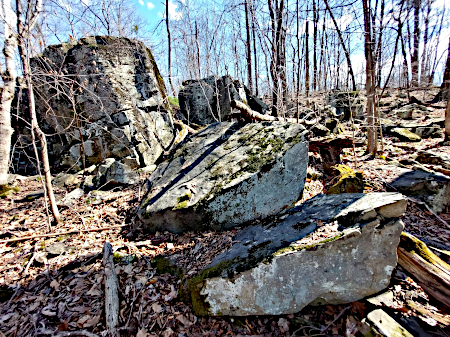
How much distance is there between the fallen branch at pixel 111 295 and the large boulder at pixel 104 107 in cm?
432

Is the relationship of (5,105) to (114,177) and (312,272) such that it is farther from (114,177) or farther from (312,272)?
(312,272)

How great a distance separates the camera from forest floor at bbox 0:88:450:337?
1.89 metres

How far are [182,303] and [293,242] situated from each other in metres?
1.25

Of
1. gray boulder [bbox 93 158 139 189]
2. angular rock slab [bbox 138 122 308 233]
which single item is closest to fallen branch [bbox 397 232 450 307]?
angular rock slab [bbox 138 122 308 233]

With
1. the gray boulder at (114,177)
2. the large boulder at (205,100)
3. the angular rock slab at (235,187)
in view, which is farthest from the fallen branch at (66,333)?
the large boulder at (205,100)

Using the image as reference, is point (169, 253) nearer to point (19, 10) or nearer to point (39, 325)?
point (39, 325)

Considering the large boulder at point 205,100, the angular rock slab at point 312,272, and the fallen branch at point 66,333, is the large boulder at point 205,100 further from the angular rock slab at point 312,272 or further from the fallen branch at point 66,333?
the fallen branch at point 66,333

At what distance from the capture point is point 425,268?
1.86m

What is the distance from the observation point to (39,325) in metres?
1.99

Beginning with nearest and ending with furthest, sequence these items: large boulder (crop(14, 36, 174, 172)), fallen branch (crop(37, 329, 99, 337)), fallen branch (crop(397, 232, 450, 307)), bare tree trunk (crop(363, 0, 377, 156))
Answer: fallen branch (crop(397, 232, 450, 307)) < fallen branch (crop(37, 329, 99, 337)) < bare tree trunk (crop(363, 0, 377, 156)) < large boulder (crop(14, 36, 174, 172))

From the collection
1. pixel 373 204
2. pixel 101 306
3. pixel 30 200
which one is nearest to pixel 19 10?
pixel 30 200

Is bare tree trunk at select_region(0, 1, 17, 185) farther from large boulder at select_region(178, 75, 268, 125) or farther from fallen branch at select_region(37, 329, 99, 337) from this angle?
large boulder at select_region(178, 75, 268, 125)

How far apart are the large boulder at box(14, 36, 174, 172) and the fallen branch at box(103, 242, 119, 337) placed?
170 inches

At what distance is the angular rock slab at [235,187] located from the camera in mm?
2980
